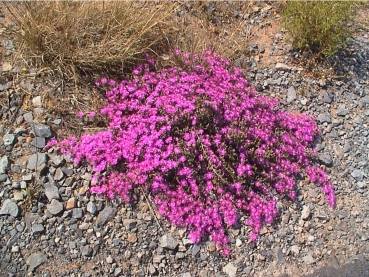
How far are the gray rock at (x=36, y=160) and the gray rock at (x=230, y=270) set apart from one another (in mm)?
2378

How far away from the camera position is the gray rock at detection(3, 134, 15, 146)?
4.69 m

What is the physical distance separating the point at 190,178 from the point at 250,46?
262 cm

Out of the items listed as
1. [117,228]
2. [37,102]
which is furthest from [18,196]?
[37,102]

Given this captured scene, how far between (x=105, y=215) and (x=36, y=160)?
40.0 inches

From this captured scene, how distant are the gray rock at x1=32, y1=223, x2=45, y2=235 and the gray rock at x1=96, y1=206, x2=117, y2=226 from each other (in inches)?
23.1

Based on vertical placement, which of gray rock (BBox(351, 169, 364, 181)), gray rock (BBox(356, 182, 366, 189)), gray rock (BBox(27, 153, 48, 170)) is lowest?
gray rock (BBox(27, 153, 48, 170))

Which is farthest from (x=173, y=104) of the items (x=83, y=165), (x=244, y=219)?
(x=244, y=219)

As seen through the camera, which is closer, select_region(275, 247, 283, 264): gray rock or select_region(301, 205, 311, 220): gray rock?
select_region(275, 247, 283, 264): gray rock

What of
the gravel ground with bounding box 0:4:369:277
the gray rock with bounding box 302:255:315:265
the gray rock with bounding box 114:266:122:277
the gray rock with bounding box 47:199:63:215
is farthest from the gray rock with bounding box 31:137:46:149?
the gray rock with bounding box 302:255:315:265

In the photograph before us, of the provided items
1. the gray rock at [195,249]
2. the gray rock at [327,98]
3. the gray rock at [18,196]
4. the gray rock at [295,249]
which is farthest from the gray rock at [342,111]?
the gray rock at [18,196]

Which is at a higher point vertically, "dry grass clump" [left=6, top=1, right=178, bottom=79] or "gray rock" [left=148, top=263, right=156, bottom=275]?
"dry grass clump" [left=6, top=1, right=178, bottom=79]

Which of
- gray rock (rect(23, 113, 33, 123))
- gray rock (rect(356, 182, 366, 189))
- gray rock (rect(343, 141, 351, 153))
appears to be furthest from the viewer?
gray rock (rect(343, 141, 351, 153))

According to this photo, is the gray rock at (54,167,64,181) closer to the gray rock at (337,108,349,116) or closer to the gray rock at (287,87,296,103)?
the gray rock at (287,87,296,103)

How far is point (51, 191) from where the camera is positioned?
451 cm
